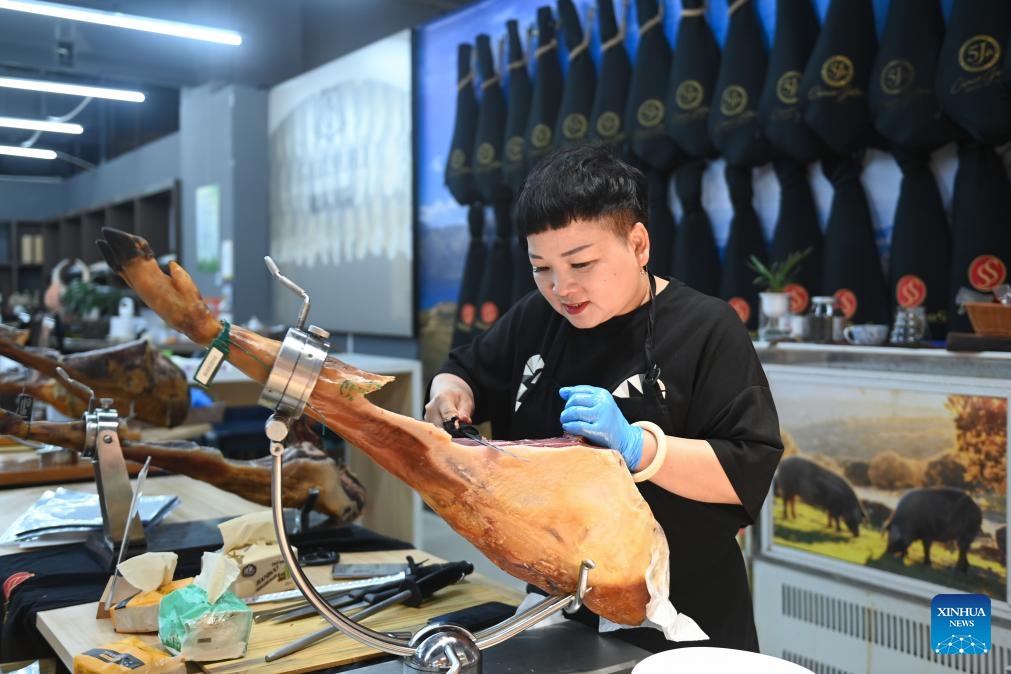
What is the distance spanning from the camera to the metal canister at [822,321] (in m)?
2.84

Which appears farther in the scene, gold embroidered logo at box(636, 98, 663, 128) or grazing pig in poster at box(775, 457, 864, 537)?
gold embroidered logo at box(636, 98, 663, 128)

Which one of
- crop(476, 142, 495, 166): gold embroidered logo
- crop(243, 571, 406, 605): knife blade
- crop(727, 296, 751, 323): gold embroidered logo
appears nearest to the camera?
crop(243, 571, 406, 605): knife blade

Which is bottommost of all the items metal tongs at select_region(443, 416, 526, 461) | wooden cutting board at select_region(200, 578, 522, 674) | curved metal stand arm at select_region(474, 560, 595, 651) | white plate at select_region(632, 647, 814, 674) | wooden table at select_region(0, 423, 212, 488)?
wooden cutting board at select_region(200, 578, 522, 674)

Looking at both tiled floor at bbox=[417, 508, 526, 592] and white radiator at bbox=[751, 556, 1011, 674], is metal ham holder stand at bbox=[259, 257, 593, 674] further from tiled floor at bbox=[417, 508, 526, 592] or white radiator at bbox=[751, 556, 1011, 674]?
tiled floor at bbox=[417, 508, 526, 592]

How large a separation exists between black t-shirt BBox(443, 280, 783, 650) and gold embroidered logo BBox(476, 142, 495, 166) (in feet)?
10.2

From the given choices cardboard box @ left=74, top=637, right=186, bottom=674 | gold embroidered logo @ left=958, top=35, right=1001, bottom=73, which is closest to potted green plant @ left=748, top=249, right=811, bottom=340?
gold embroidered logo @ left=958, top=35, right=1001, bottom=73

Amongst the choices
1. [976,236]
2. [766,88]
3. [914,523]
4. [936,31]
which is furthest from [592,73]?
[914,523]

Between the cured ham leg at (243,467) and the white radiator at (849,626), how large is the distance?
5.21 ft

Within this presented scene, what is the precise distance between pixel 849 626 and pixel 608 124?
228 centimetres

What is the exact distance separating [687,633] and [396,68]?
16.6 feet

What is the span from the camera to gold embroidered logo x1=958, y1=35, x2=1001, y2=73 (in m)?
2.54

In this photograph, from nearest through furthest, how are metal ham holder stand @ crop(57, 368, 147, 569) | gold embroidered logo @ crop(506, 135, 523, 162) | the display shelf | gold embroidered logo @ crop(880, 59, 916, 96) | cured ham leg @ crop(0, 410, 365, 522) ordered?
1. metal ham holder stand @ crop(57, 368, 147, 569)
2. cured ham leg @ crop(0, 410, 365, 522)
3. gold embroidered logo @ crop(880, 59, 916, 96)
4. gold embroidered logo @ crop(506, 135, 523, 162)
5. the display shelf

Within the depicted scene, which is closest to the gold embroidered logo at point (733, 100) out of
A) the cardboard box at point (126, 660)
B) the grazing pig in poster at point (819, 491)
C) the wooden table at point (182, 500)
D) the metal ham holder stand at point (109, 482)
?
the grazing pig in poster at point (819, 491)

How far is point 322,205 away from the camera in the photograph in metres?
6.40
